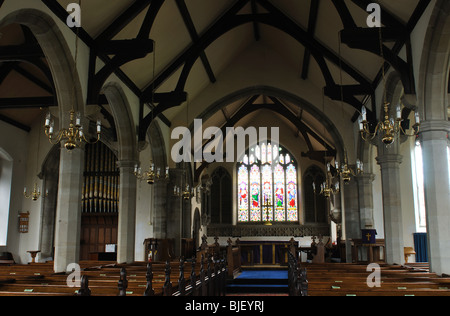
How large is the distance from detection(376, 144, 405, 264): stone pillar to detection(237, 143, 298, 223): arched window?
10.7 meters

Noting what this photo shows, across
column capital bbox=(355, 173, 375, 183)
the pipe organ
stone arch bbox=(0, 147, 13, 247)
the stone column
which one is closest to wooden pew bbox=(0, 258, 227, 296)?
the stone column

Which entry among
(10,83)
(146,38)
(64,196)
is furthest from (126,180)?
(10,83)

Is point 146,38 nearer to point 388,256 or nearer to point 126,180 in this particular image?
point 126,180

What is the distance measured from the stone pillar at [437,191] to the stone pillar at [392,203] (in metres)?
2.58

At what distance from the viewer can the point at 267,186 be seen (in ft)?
70.6

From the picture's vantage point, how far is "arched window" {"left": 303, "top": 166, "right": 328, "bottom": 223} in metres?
20.7

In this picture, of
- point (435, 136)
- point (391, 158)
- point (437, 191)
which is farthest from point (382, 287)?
point (391, 158)

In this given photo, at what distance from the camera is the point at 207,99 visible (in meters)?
14.8

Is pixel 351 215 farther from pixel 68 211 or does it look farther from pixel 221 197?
pixel 221 197

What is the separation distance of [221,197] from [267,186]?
2.32 metres

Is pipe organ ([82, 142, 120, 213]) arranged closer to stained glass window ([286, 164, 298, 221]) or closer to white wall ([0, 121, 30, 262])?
white wall ([0, 121, 30, 262])

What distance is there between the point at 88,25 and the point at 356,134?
8.52 metres

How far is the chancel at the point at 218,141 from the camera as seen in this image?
754 cm

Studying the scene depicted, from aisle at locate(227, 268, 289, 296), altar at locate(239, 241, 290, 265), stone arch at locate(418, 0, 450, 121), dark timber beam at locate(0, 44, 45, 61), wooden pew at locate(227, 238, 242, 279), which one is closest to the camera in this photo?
stone arch at locate(418, 0, 450, 121)
